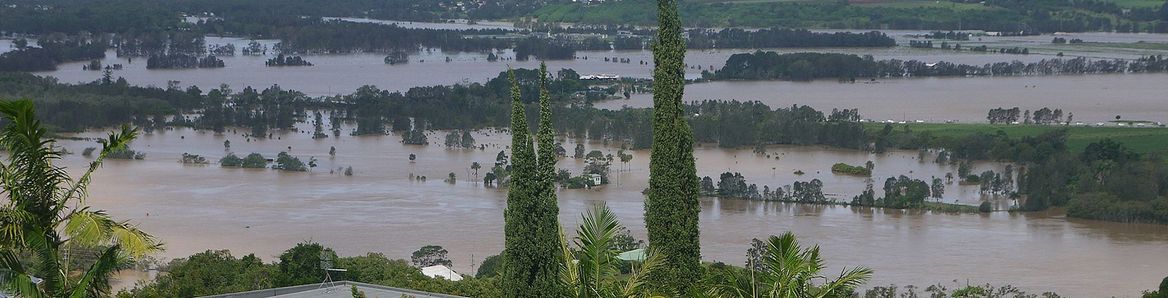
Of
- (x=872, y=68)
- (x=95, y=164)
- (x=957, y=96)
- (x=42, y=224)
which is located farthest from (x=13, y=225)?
(x=872, y=68)

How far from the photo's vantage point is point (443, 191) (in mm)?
21844

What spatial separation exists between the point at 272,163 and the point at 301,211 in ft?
16.2

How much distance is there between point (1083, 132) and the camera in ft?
93.0

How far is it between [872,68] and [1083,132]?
45.1 feet

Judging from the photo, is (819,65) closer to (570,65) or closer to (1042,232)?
(570,65)

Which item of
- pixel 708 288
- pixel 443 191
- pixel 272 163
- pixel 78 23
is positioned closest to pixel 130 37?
pixel 78 23

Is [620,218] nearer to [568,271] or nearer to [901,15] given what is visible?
[568,271]

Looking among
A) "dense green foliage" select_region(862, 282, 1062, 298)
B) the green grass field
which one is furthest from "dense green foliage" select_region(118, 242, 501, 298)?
the green grass field

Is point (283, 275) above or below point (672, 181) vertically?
below

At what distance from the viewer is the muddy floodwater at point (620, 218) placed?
16.5 meters

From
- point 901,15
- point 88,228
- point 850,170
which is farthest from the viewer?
point 901,15

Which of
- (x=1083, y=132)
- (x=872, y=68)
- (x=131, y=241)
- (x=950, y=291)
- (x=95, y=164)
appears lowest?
(x=950, y=291)

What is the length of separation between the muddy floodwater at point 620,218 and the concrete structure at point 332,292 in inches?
239

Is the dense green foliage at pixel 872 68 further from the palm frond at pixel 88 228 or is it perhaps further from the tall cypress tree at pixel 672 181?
the palm frond at pixel 88 228
